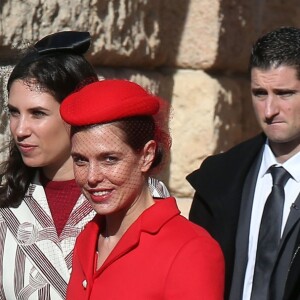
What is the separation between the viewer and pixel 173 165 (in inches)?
195

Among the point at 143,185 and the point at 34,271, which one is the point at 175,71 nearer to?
the point at 34,271

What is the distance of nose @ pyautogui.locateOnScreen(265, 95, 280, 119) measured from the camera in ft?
11.8

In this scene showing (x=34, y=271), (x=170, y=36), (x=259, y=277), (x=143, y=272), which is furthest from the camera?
(x=170, y=36)

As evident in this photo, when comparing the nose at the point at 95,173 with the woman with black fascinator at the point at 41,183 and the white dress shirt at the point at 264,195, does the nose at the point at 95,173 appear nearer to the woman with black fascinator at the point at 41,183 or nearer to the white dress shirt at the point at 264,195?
the woman with black fascinator at the point at 41,183

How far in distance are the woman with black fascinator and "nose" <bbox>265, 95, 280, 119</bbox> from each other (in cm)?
43

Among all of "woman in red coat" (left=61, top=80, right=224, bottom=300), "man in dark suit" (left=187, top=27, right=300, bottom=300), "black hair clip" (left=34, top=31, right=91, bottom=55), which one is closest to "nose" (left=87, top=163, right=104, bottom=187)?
"woman in red coat" (left=61, top=80, right=224, bottom=300)

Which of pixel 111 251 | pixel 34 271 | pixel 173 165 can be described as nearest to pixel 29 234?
pixel 34 271

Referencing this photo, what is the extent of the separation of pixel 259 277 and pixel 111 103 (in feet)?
3.45

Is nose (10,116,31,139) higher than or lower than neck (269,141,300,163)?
higher

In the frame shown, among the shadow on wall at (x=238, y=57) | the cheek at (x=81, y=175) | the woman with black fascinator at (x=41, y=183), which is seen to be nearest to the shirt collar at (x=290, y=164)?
the woman with black fascinator at (x=41, y=183)

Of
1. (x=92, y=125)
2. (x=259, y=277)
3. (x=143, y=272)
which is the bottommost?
(x=259, y=277)

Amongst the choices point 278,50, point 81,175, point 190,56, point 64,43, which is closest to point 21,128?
point 64,43

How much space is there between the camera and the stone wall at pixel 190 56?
178 inches

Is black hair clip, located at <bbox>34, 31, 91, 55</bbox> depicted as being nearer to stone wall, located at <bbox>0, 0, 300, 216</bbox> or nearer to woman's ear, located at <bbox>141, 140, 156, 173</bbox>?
woman's ear, located at <bbox>141, 140, 156, 173</bbox>
